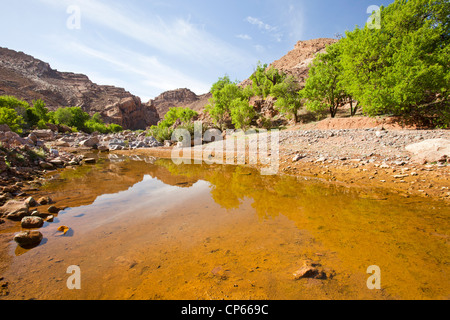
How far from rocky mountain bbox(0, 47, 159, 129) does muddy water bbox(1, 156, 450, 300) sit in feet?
316

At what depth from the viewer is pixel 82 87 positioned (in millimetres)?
113250

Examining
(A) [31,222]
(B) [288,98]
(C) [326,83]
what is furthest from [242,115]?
(A) [31,222]

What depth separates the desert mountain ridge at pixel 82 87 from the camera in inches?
3004

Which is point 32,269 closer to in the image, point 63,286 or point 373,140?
point 63,286

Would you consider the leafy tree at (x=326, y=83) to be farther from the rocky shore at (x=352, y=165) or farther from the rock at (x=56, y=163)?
the rock at (x=56, y=163)

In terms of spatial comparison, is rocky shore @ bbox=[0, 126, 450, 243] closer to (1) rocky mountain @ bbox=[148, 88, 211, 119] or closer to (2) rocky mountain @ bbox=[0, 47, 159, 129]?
(2) rocky mountain @ bbox=[0, 47, 159, 129]

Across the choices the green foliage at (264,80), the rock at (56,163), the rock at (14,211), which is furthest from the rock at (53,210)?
the green foliage at (264,80)

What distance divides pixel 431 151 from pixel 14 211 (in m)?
13.9

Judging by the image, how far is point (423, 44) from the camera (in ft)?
42.7

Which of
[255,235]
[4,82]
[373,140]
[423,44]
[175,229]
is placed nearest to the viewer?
[255,235]

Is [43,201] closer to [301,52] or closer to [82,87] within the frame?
[301,52]

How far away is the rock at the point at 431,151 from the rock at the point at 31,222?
12.6 meters
